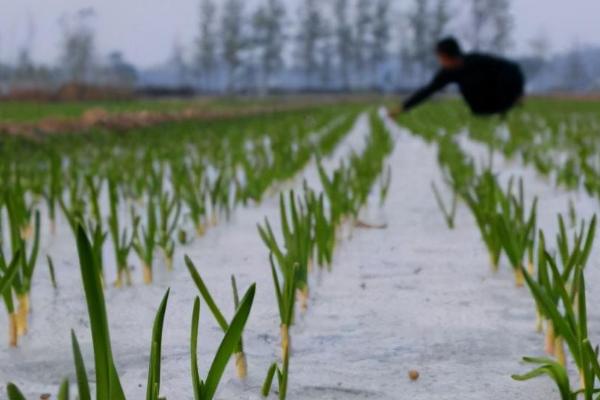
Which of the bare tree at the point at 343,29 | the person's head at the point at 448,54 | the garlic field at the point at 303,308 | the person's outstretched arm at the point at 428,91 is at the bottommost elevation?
the garlic field at the point at 303,308

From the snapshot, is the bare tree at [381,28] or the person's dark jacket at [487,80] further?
the bare tree at [381,28]

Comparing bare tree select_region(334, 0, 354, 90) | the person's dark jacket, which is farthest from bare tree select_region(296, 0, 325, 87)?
the person's dark jacket

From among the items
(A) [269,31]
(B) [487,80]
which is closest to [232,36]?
(A) [269,31]

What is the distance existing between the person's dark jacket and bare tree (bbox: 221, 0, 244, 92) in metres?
47.5

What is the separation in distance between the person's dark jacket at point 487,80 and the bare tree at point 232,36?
1872 inches

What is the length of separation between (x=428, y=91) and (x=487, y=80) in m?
1.15

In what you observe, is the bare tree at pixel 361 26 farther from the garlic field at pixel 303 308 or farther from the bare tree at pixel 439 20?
the garlic field at pixel 303 308

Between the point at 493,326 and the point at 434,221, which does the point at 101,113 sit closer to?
the point at 434,221

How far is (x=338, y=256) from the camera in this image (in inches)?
97.8

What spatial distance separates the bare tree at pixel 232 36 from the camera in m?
56.2

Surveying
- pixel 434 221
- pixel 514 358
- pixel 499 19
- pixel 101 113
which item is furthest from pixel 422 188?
pixel 499 19

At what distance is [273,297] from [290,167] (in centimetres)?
239

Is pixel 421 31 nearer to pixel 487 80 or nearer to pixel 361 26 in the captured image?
pixel 361 26

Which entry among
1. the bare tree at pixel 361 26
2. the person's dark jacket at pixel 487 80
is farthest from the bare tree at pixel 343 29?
the person's dark jacket at pixel 487 80
